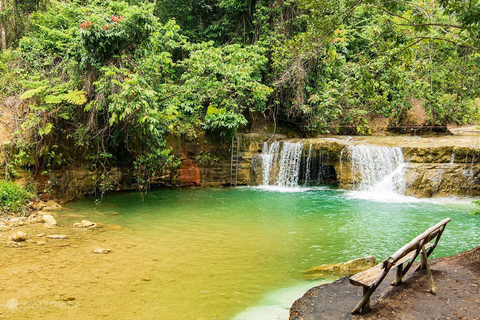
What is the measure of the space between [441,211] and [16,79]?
1293cm

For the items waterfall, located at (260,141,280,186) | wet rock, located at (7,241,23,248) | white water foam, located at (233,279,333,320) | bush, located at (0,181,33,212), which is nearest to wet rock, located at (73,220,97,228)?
wet rock, located at (7,241,23,248)

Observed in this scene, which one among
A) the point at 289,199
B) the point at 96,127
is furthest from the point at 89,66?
the point at 289,199

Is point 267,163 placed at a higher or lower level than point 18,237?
higher

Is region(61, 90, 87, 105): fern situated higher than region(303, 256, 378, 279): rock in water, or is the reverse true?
region(61, 90, 87, 105): fern

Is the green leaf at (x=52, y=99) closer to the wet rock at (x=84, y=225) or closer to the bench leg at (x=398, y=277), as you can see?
the wet rock at (x=84, y=225)

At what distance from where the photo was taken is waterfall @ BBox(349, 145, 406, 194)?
12695 millimetres

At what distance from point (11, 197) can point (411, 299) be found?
8.61 meters

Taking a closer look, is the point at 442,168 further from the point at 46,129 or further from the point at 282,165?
the point at 46,129

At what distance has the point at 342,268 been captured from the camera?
533cm

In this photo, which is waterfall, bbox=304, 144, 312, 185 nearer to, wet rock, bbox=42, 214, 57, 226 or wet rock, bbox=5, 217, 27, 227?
wet rock, bbox=42, 214, 57, 226

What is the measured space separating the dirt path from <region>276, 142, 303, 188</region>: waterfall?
1036 cm

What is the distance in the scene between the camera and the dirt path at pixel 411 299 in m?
3.58

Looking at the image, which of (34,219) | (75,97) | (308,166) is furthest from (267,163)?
(34,219)

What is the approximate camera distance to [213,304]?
4340mm
